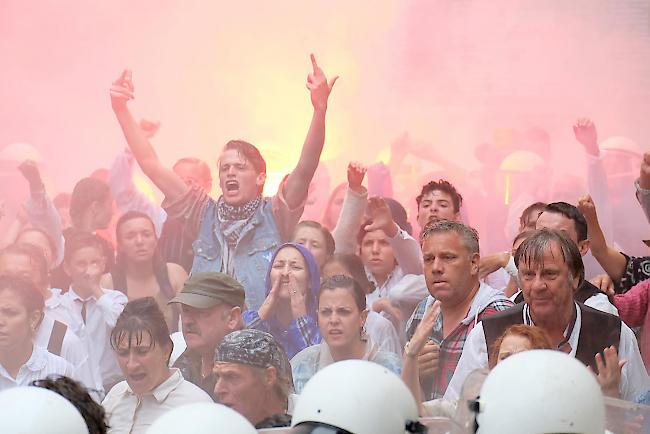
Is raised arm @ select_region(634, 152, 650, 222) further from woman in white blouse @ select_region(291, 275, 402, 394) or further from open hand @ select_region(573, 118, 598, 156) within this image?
woman in white blouse @ select_region(291, 275, 402, 394)

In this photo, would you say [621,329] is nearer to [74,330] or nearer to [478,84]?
[478,84]

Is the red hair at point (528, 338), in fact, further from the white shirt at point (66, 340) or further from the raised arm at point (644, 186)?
the white shirt at point (66, 340)

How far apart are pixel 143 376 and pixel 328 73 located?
1.91 m

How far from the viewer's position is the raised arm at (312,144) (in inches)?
247

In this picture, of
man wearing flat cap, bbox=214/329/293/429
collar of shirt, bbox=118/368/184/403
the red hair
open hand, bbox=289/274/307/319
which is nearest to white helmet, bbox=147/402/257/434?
the red hair

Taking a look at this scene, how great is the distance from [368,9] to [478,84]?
73 centimetres

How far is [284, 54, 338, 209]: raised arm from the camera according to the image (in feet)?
20.5

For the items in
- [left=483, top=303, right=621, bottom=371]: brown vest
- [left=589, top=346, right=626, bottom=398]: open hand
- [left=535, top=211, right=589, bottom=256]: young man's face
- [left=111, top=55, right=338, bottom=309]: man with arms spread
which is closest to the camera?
[left=589, top=346, right=626, bottom=398]: open hand

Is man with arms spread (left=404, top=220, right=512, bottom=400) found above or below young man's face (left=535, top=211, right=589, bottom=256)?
below

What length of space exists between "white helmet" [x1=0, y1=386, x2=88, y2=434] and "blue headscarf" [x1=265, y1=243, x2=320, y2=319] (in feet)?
9.58

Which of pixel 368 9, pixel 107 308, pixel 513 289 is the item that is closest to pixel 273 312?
pixel 107 308

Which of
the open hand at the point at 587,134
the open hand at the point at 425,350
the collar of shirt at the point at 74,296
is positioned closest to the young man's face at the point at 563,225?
the open hand at the point at 425,350

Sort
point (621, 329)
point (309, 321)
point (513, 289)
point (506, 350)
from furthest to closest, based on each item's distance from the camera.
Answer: point (309, 321), point (513, 289), point (621, 329), point (506, 350)

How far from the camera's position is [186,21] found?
658 cm
